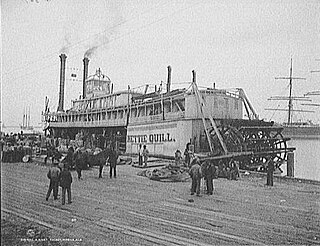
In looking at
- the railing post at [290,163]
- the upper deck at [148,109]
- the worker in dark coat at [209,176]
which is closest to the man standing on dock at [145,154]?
the upper deck at [148,109]

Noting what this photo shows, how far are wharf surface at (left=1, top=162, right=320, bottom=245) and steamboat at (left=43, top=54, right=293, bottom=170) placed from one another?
1423mm

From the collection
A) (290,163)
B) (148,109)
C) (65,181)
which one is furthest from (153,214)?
(290,163)

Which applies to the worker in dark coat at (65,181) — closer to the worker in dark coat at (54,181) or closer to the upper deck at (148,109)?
the worker in dark coat at (54,181)

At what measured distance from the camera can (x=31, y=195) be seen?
4773 mm

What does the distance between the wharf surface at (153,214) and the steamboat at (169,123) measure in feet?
4.67

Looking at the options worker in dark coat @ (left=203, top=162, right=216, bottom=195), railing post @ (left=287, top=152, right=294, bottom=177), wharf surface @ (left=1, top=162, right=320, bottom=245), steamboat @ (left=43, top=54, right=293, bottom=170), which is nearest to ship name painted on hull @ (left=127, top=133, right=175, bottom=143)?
steamboat @ (left=43, top=54, right=293, bottom=170)

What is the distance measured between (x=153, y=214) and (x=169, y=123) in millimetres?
3511

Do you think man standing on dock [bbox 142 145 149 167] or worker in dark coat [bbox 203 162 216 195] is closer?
worker in dark coat [bbox 203 162 216 195]

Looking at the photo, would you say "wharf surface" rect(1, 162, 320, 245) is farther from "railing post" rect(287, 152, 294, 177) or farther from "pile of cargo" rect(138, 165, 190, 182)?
"railing post" rect(287, 152, 294, 177)

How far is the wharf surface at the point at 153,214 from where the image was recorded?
3576 mm

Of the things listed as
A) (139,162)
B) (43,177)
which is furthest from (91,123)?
(43,177)

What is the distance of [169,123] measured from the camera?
761 centimetres

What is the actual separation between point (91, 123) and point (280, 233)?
6693 mm

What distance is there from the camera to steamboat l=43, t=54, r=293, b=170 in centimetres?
702
